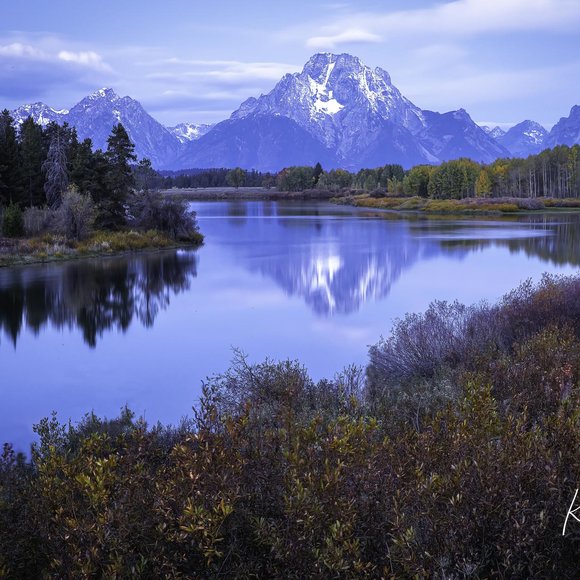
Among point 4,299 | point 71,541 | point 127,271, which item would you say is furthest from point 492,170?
point 71,541

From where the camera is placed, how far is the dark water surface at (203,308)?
1431cm

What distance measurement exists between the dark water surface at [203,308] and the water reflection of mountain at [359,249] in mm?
133

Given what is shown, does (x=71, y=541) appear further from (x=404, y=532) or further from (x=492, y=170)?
(x=492, y=170)

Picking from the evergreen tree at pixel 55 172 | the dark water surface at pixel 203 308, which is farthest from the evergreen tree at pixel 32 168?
the dark water surface at pixel 203 308

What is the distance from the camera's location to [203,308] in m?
23.6

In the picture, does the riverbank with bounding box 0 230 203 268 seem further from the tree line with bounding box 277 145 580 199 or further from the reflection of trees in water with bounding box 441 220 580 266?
the tree line with bounding box 277 145 580 199

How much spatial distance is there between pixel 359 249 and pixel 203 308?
19.8 metres

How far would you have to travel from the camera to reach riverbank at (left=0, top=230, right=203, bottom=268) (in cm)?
3494

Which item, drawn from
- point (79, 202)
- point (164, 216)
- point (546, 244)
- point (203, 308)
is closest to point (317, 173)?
point (164, 216)

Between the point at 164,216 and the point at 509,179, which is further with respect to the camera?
the point at 509,179

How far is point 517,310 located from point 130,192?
36.1m

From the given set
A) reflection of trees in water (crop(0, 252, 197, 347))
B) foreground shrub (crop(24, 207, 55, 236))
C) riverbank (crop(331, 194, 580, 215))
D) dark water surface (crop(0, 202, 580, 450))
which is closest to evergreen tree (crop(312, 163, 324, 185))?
riverbank (crop(331, 194, 580, 215))

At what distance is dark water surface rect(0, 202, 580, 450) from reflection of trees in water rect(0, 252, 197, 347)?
72 millimetres

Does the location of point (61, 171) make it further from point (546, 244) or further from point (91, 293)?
point (546, 244)
